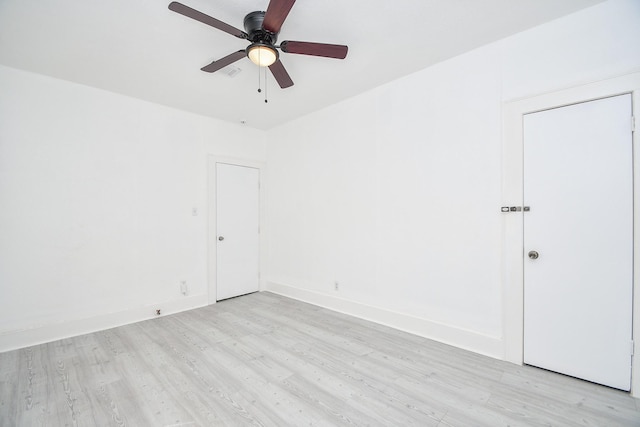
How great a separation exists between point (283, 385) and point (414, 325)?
5.13 feet

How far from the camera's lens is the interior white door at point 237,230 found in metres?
4.21

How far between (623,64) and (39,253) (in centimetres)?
543

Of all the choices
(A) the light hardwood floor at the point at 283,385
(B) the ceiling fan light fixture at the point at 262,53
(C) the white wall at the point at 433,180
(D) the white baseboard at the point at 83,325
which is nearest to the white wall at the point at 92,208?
(D) the white baseboard at the point at 83,325

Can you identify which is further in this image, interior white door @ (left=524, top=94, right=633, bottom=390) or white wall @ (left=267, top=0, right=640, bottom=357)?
white wall @ (left=267, top=0, right=640, bottom=357)

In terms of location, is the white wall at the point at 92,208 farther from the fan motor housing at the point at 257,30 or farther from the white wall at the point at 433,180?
the fan motor housing at the point at 257,30

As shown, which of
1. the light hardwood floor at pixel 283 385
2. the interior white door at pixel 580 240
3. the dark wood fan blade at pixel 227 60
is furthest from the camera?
the dark wood fan blade at pixel 227 60

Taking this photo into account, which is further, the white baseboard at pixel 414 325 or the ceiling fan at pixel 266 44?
the white baseboard at pixel 414 325

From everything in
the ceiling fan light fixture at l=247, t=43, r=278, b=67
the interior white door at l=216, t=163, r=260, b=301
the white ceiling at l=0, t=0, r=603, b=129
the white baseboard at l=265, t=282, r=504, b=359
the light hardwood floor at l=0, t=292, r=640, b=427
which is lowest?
the light hardwood floor at l=0, t=292, r=640, b=427

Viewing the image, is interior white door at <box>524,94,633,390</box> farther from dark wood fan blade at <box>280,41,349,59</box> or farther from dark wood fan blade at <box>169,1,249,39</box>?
dark wood fan blade at <box>169,1,249,39</box>

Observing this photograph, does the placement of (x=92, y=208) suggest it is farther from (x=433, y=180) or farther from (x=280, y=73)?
(x=433, y=180)

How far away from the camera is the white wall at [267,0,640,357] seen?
7.11ft

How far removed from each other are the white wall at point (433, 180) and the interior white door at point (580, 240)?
25 cm

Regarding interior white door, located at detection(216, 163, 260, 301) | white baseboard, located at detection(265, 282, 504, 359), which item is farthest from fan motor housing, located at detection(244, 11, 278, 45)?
white baseboard, located at detection(265, 282, 504, 359)

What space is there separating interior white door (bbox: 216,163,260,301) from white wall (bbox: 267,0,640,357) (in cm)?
103
